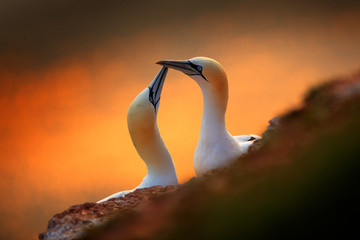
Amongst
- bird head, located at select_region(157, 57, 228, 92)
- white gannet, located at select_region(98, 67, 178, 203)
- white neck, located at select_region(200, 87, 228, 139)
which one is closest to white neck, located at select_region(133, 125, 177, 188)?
white gannet, located at select_region(98, 67, 178, 203)

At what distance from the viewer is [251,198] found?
10.9ft

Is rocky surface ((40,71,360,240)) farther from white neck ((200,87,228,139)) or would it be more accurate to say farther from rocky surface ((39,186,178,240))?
white neck ((200,87,228,139))

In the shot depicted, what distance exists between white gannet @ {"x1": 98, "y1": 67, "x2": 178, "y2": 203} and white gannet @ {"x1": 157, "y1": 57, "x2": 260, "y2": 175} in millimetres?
1297

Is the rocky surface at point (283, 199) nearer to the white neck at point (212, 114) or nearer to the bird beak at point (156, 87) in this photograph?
the white neck at point (212, 114)

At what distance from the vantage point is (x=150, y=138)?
353 inches

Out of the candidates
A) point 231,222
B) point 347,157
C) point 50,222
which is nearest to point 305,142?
point 347,157

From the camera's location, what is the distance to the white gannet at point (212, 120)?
7.64m

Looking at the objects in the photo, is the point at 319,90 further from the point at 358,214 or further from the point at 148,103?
the point at 148,103

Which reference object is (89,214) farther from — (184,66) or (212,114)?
(184,66)

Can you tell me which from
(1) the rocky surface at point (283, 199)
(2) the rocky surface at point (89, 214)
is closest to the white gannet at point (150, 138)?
(2) the rocky surface at point (89, 214)

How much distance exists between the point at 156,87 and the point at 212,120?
189cm

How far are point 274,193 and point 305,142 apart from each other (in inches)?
28.1

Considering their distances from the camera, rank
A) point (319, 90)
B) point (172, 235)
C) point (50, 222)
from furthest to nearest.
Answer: point (50, 222), point (319, 90), point (172, 235)

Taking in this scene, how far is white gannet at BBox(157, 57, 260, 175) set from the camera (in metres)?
7.64
